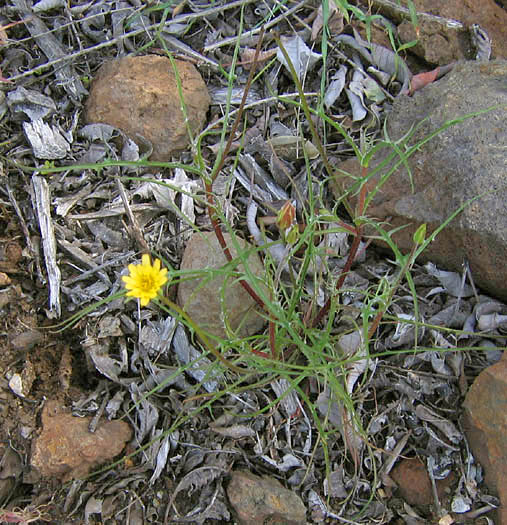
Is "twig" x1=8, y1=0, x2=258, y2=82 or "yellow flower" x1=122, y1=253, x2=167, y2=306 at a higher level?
"twig" x1=8, y1=0, x2=258, y2=82

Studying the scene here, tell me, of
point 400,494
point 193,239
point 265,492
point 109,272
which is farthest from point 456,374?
point 109,272

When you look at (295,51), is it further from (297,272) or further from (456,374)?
(456,374)

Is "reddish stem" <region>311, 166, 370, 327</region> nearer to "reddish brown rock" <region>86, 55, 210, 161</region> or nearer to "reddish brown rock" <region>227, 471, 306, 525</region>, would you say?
"reddish brown rock" <region>227, 471, 306, 525</region>

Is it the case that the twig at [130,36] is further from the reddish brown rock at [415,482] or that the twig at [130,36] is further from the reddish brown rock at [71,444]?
the reddish brown rock at [415,482]

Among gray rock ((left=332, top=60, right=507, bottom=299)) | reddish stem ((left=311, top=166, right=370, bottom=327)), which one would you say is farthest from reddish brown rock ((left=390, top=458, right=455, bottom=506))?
gray rock ((left=332, top=60, right=507, bottom=299))

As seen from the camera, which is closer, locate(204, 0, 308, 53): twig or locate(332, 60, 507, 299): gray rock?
locate(332, 60, 507, 299): gray rock

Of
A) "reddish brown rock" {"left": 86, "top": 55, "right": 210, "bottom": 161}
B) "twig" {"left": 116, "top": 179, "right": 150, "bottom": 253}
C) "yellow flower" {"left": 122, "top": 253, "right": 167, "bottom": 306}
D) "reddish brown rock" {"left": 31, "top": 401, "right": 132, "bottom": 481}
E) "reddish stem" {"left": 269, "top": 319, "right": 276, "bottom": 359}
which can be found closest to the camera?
"yellow flower" {"left": 122, "top": 253, "right": 167, "bottom": 306}

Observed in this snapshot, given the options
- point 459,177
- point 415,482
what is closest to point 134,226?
point 459,177
